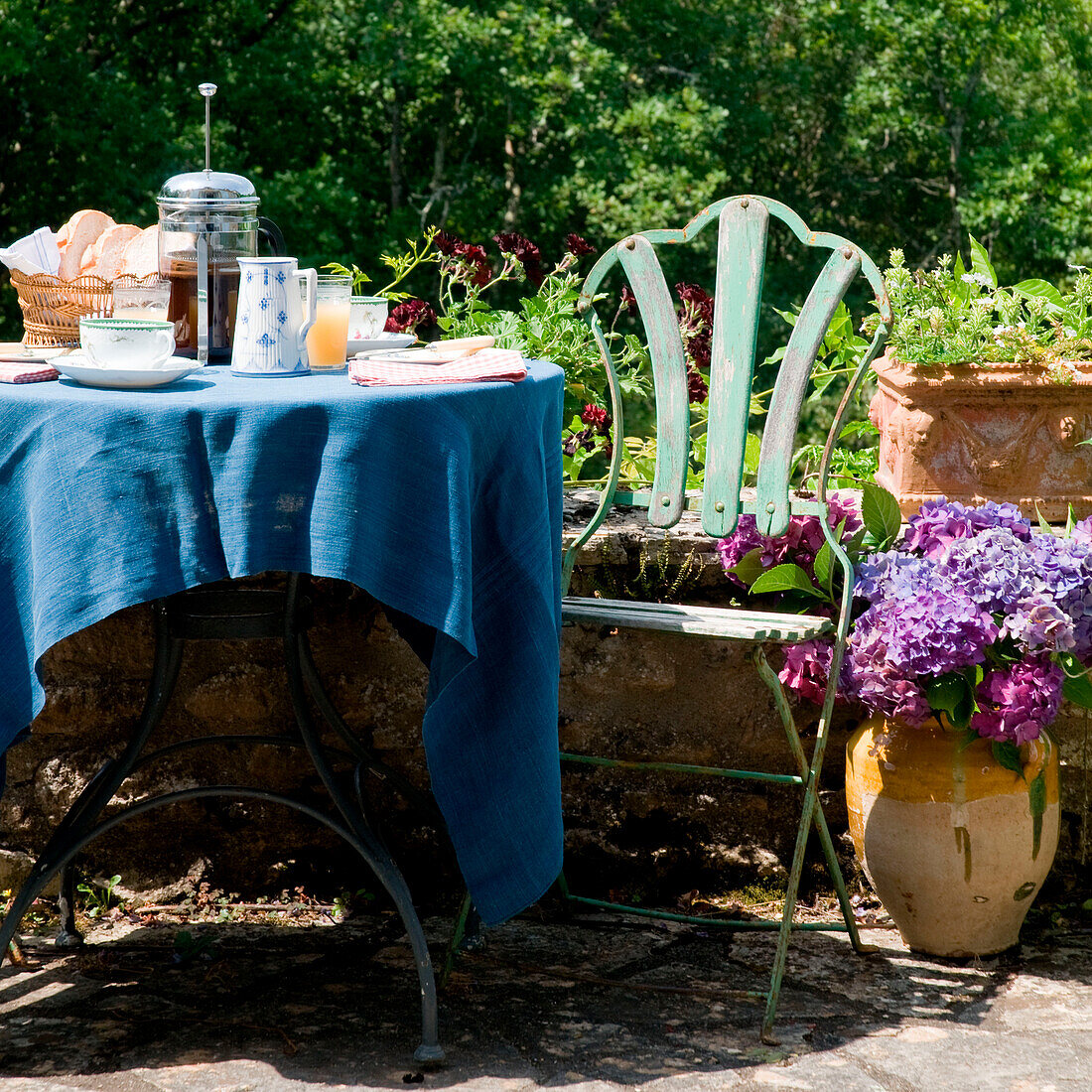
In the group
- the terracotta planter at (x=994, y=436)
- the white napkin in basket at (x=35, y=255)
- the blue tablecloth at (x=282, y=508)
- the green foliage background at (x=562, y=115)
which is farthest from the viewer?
the green foliage background at (x=562, y=115)

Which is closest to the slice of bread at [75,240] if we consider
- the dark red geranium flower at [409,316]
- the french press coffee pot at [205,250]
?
the french press coffee pot at [205,250]

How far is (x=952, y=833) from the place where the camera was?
251 cm

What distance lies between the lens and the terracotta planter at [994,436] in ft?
9.39

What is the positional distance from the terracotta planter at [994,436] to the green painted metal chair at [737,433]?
445 mm

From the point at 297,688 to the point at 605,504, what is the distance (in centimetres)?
70

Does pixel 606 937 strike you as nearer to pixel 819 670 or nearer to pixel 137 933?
pixel 819 670

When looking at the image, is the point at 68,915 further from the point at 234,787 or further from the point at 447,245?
the point at 447,245

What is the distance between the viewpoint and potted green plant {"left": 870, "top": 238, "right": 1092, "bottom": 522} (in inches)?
113

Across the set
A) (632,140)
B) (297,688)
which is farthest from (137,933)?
(632,140)

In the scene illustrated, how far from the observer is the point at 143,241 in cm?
241

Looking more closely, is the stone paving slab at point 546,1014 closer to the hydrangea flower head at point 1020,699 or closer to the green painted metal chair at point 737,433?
the green painted metal chair at point 737,433

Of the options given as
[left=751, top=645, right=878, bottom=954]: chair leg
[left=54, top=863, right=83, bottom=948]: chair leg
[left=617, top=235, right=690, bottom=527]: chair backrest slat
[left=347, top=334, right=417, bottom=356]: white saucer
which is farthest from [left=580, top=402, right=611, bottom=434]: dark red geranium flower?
[left=54, top=863, right=83, bottom=948]: chair leg

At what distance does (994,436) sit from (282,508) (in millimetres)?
1669

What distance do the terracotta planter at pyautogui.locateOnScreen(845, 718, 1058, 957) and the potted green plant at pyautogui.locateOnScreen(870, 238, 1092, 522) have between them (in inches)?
23.5
